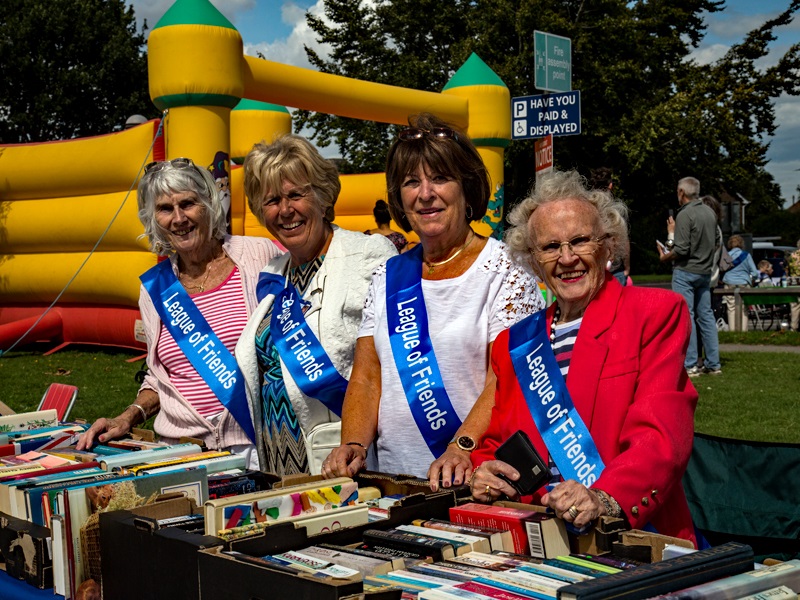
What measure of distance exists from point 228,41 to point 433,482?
571 cm

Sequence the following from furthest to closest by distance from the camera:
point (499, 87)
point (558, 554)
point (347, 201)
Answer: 1. point (347, 201)
2. point (499, 87)
3. point (558, 554)

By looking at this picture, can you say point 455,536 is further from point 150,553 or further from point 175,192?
point 175,192

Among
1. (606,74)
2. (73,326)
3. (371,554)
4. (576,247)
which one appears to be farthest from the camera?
(606,74)

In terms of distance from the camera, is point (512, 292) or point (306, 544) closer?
point (306, 544)

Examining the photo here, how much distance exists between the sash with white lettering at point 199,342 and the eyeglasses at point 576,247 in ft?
3.95

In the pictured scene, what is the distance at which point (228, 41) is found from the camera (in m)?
7.03

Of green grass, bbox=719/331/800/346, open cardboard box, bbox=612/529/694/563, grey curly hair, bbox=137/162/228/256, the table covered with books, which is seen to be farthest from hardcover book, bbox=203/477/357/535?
green grass, bbox=719/331/800/346

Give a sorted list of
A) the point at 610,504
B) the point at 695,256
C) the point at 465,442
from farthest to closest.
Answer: the point at 695,256, the point at 465,442, the point at 610,504

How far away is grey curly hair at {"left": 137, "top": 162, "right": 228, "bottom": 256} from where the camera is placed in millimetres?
3143

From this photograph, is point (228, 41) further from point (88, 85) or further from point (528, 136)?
point (88, 85)

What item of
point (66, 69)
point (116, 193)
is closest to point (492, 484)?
point (116, 193)

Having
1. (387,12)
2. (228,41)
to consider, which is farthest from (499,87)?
(387,12)

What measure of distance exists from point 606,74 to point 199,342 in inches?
954

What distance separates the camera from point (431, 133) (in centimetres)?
262
